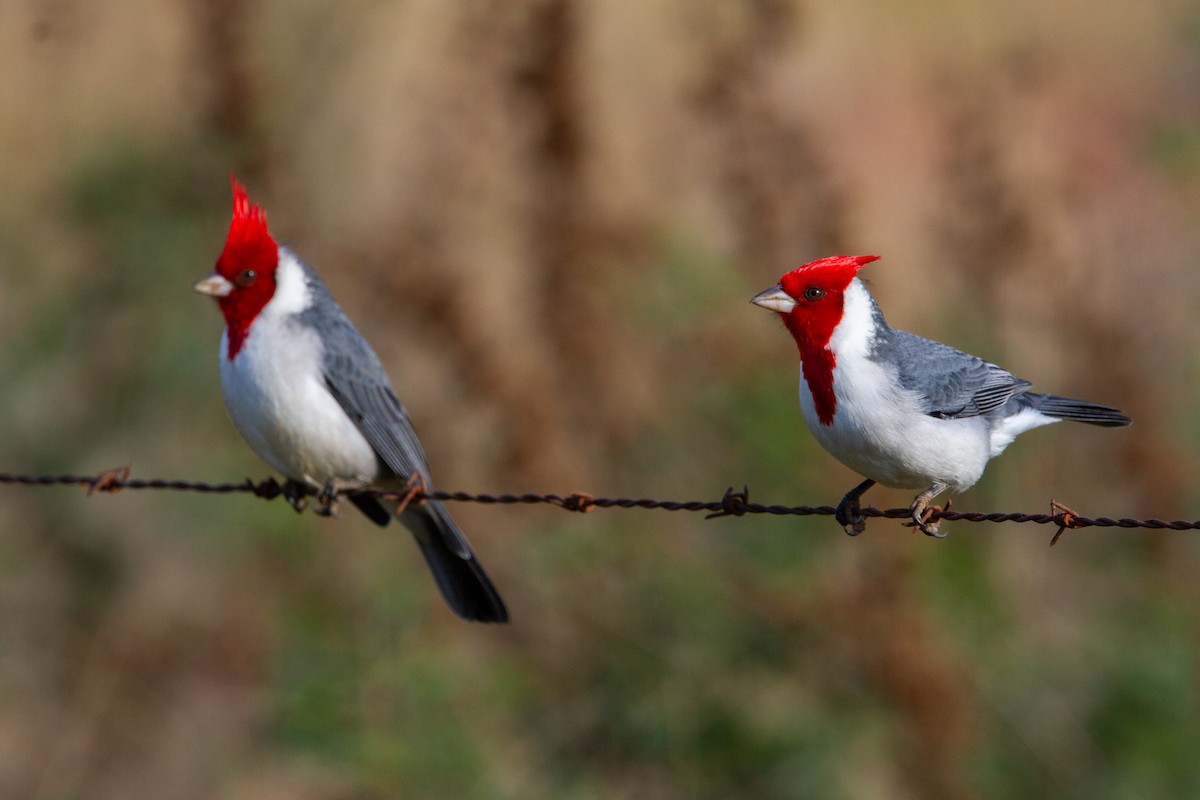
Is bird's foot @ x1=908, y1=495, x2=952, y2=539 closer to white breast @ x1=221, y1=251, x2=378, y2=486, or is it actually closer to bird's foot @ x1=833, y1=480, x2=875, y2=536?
bird's foot @ x1=833, y1=480, x2=875, y2=536

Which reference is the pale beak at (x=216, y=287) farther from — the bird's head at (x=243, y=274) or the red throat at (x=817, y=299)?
the red throat at (x=817, y=299)

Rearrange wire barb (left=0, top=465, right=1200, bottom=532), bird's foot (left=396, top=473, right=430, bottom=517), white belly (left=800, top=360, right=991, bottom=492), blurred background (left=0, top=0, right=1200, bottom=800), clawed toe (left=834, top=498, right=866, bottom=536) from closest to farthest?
wire barb (left=0, top=465, right=1200, bottom=532) → white belly (left=800, top=360, right=991, bottom=492) → clawed toe (left=834, top=498, right=866, bottom=536) → bird's foot (left=396, top=473, right=430, bottom=517) → blurred background (left=0, top=0, right=1200, bottom=800)

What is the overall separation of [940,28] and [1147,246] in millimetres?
2536

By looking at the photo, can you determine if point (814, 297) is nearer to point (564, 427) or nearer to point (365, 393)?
point (365, 393)

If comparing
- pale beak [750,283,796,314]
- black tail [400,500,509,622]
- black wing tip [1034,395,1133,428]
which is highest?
pale beak [750,283,796,314]

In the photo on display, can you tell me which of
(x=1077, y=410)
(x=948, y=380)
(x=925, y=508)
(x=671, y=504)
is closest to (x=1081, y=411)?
(x=1077, y=410)

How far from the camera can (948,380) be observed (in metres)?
4.69

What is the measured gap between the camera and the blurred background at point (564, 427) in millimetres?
6414

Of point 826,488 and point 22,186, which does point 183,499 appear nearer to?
point 22,186

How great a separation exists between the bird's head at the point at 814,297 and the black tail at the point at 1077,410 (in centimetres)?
81

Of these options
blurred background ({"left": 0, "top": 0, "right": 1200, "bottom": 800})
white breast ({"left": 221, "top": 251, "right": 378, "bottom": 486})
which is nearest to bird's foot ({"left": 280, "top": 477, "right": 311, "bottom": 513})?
white breast ({"left": 221, "top": 251, "right": 378, "bottom": 486})

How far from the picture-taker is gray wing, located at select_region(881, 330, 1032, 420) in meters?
4.61

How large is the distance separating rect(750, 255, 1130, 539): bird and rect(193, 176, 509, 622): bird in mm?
1469

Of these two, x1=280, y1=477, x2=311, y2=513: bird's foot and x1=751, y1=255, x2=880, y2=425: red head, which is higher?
x1=751, y1=255, x2=880, y2=425: red head
